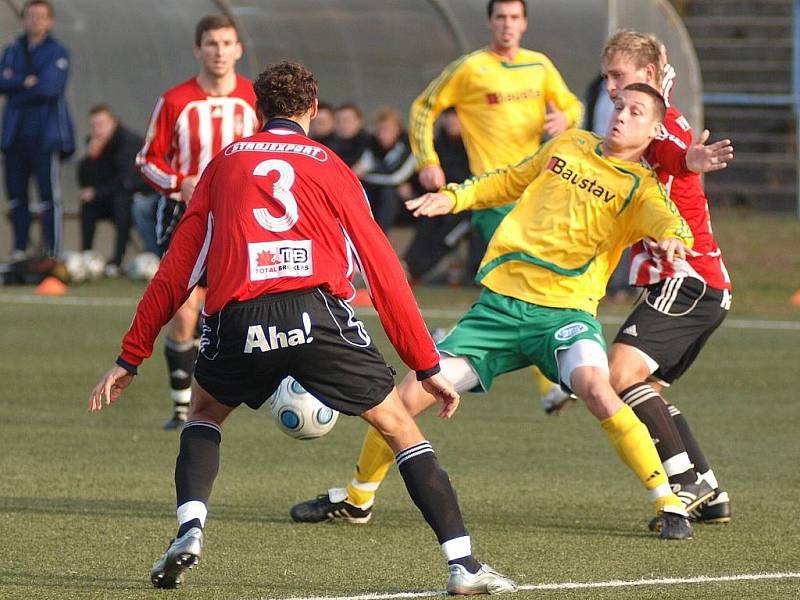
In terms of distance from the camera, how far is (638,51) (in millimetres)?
7133

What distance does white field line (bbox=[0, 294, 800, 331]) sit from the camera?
1491 centimetres

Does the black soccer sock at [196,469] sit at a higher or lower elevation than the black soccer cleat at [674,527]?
higher

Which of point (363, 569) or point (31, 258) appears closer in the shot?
point (363, 569)

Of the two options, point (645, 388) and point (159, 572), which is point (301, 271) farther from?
point (645, 388)

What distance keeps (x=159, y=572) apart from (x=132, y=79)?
15610 millimetres

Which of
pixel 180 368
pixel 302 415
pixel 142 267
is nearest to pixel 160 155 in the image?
pixel 180 368

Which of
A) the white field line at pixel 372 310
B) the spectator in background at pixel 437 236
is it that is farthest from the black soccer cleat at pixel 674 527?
the spectator in background at pixel 437 236

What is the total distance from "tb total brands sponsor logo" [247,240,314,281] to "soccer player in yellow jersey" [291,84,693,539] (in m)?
1.28

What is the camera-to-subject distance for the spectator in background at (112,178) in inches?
740

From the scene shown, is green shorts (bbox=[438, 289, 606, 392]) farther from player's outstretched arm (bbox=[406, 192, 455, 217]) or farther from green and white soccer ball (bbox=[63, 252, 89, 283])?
green and white soccer ball (bbox=[63, 252, 89, 283])

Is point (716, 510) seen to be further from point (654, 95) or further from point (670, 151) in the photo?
point (654, 95)

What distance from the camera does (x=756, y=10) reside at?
28.7m

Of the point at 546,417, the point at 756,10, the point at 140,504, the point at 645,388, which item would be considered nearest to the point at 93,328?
the point at 546,417

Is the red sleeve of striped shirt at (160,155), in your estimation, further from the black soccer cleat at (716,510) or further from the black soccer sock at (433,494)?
the black soccer sock at (433,494)
